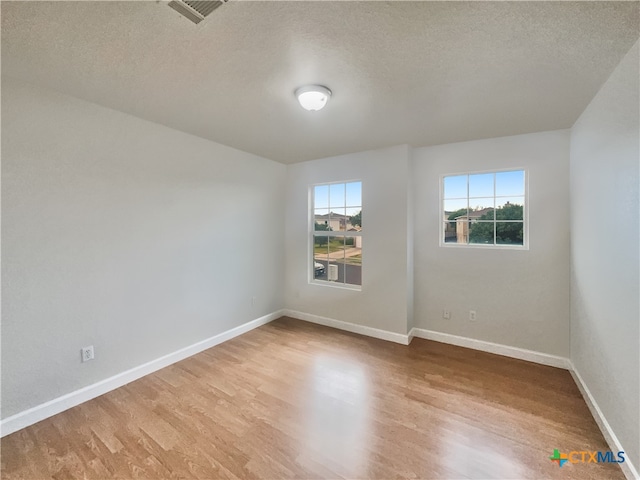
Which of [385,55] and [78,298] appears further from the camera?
[78,298]

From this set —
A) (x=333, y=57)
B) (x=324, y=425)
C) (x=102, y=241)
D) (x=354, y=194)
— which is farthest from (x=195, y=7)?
(x=354, y=194)

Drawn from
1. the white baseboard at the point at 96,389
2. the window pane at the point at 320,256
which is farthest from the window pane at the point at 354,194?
the white baseboard at the point at 96,389

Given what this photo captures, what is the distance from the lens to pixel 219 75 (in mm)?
1786

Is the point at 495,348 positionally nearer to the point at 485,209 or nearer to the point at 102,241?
the point at 485,209

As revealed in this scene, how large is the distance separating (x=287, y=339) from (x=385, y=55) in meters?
3.12

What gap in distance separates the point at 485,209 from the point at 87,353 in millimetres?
4236

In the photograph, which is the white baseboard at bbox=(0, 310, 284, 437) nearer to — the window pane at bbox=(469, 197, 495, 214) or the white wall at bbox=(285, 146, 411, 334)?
the white wall at bbox=(285, 146, 411, 334)

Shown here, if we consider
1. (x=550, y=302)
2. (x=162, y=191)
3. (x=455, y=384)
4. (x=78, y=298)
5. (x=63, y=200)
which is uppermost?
(x=162, y=191)

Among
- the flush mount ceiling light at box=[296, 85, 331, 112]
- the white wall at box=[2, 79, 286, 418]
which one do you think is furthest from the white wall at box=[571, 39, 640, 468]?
the white wall at box=[2, 79, 286, 418]

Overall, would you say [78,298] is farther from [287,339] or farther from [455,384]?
[455,384]

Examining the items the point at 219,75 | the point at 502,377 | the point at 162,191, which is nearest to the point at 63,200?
the point at 162,191

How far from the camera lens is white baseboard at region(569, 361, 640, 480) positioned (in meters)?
1.48

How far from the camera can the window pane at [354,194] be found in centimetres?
375

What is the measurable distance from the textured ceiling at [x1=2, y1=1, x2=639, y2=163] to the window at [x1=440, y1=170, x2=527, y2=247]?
0.73 m
